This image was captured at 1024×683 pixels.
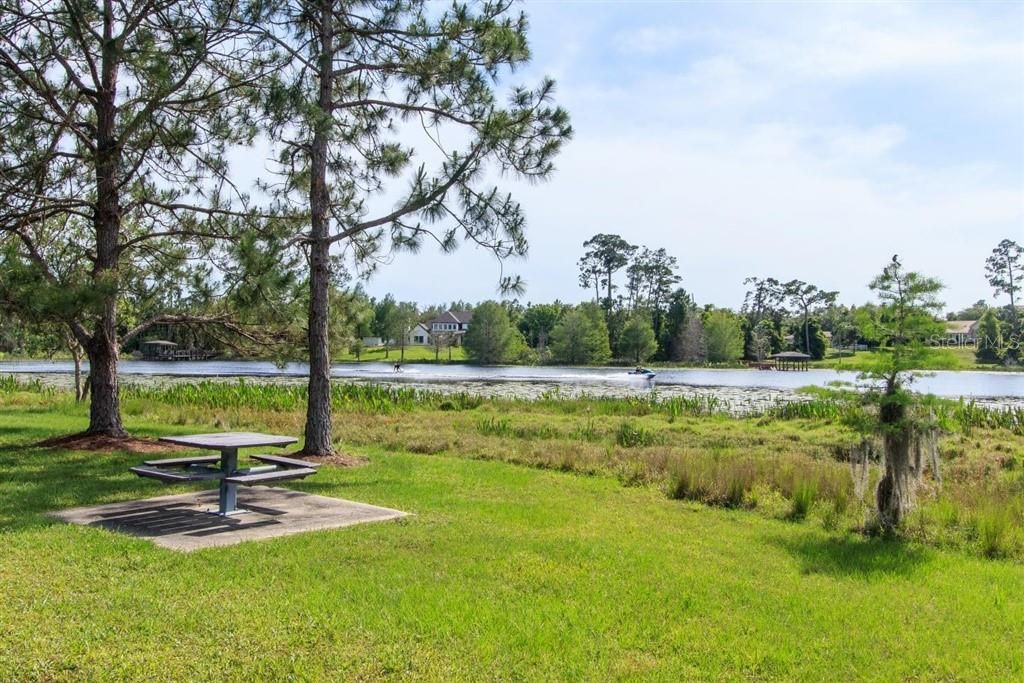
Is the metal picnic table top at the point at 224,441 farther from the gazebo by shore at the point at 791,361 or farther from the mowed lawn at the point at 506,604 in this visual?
the gazebo by shore at the point at 791,361

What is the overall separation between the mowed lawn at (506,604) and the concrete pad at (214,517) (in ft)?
0.93

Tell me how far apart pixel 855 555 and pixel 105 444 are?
9967 millimetres

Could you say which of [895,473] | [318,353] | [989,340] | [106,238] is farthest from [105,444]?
[989,340]

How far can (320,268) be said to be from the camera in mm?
11164

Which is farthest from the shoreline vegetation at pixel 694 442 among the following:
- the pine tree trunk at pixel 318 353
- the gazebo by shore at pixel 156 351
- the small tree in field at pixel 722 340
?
the small tree in field at pixel 722 340

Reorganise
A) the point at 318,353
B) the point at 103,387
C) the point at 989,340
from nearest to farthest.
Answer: the point at 318,353 < the point at 103,387 < the point at 989,340

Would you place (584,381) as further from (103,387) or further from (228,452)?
(228,452)

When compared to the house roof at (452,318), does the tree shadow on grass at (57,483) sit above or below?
below

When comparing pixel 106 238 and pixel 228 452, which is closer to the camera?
pixel 228 452

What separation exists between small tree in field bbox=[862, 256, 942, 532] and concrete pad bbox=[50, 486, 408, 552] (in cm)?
424

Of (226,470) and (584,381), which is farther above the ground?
(226,470)

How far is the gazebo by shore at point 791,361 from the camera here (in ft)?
235

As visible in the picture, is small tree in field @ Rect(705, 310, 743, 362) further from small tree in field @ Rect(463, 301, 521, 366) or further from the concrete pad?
the concrete pad

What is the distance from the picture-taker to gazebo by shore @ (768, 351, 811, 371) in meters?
71.5
